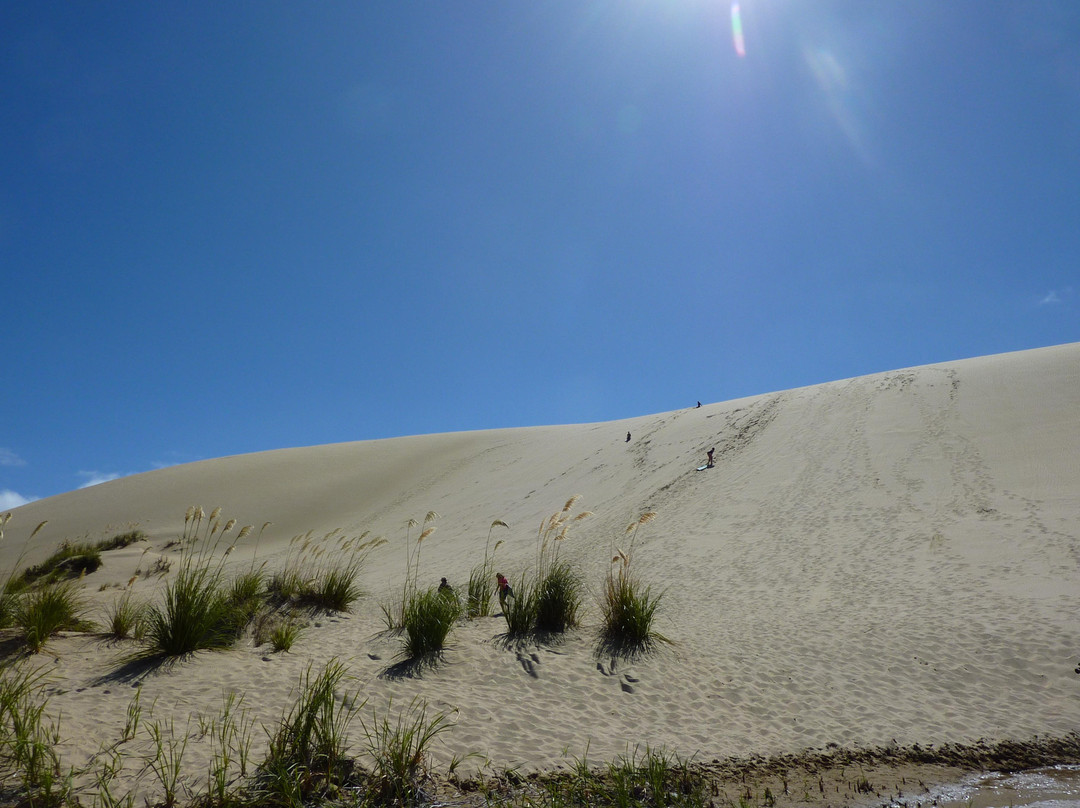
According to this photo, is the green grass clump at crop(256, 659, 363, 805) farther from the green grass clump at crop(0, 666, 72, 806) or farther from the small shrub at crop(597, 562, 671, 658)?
the small shrub at crop(597, 562, 671, 658)

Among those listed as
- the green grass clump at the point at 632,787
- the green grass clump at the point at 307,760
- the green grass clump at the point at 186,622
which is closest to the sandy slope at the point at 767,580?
the green grass clump at the point at 186,622

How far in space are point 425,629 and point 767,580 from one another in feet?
23.3

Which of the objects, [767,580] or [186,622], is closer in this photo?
[186,622]

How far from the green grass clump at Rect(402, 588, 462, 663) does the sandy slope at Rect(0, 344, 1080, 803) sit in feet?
0.85

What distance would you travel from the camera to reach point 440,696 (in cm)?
479

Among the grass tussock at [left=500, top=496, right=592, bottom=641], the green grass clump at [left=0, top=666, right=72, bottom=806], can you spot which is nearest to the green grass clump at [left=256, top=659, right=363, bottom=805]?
the green grass clump at [left=0, top=666, right=72, bottom=806]

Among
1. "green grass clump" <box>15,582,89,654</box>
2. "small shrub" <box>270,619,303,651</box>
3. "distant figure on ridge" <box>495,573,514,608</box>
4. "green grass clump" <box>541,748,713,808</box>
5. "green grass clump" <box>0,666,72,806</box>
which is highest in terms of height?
"distant figure on ridge" <box>495,573,514,608</box>

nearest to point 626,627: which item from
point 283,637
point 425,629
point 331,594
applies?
point 425,629

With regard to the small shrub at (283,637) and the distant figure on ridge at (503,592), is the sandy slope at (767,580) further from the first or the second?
the distant figure on ridge at (503,592)

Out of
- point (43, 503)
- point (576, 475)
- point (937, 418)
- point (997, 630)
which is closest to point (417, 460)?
point (576, 475)

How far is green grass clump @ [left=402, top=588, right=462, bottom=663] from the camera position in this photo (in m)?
5.60

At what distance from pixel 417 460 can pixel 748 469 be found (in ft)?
70.5

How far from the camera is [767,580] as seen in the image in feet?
33.7

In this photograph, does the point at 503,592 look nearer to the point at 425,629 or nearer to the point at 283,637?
the point at 425,629
